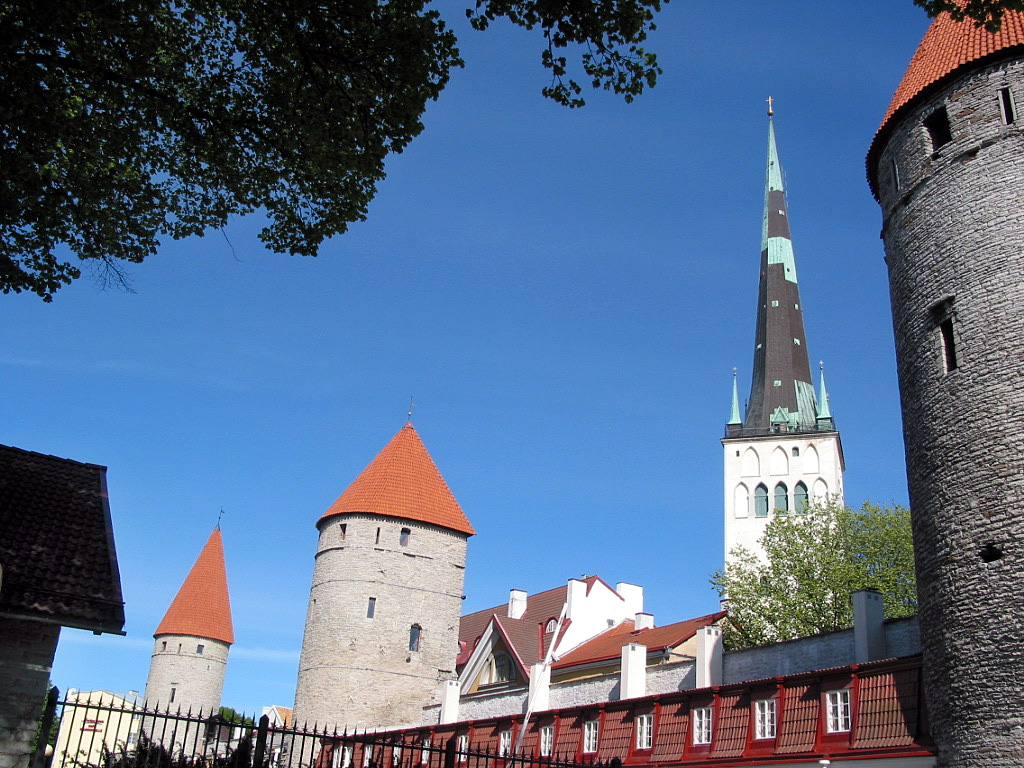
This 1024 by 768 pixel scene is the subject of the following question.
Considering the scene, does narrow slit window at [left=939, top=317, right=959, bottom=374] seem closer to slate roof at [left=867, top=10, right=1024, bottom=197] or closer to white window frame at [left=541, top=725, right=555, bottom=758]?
slate roof at [left=867, top=10, right=1024, bottom=197]

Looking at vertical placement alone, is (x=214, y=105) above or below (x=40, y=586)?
above

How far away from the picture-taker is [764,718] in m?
16.1

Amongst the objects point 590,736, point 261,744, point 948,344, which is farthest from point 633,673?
point 261,744

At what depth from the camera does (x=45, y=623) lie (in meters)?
11.1

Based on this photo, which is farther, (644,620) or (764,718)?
(644,620)

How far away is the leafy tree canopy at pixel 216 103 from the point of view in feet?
30.9

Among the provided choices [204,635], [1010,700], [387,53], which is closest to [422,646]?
[204,635]

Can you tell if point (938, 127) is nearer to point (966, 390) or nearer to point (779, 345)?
point (966, 390)

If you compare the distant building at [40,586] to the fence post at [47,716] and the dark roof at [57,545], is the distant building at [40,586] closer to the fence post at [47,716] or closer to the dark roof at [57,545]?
the dark roof at [57,545]

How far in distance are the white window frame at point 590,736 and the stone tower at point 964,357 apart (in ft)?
26.9

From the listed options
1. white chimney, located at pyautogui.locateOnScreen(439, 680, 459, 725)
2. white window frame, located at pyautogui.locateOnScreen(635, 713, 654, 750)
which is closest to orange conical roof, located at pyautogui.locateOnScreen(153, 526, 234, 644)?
white chimney, located at pyautogui.locateOnScreen(439, 680, 459, 725)

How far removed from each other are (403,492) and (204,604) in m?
19.5

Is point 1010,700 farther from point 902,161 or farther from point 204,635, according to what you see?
point 204,635

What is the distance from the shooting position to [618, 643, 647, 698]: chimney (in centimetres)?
2541
